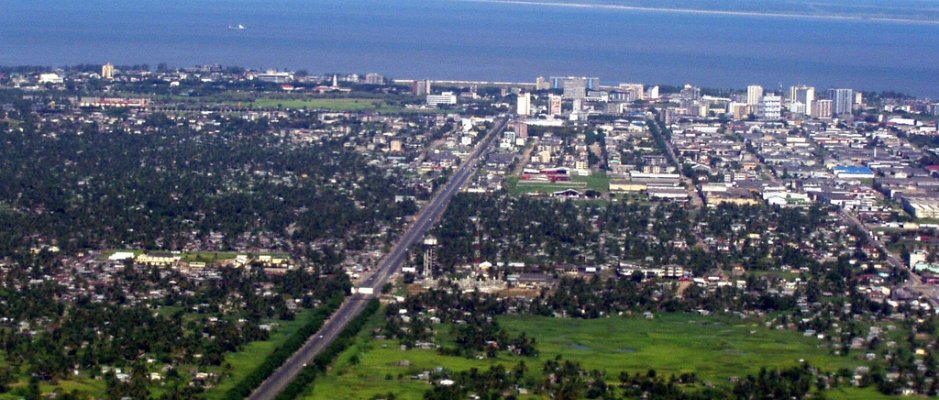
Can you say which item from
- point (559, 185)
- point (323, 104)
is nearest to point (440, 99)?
point (323, 104)

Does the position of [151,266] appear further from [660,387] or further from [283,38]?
[283,38]

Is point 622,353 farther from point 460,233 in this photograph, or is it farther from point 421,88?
point 421,88

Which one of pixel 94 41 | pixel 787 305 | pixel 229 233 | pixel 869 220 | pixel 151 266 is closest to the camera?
pixel 787 305

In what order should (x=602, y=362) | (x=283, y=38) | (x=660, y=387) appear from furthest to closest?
1. (x=283, y=38)
2. (x=602, y=362)
3. (x=660, y=387)

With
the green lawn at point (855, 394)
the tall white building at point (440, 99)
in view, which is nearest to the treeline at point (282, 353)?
the green lawn at point (855, 394)

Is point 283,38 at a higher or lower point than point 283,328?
higher

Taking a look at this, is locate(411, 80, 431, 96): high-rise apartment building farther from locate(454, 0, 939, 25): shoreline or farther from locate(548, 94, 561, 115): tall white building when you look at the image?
locate(454, 0, 939, 25): shoreline

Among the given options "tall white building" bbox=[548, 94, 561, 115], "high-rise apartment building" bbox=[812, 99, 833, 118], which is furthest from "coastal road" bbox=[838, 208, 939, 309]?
"tall white building" bbox=[548, 94, 561, 115]

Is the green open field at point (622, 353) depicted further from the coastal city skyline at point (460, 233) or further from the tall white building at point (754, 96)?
the tall white building at point (754, 96)

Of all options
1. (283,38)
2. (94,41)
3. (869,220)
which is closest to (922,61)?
(283,38)
